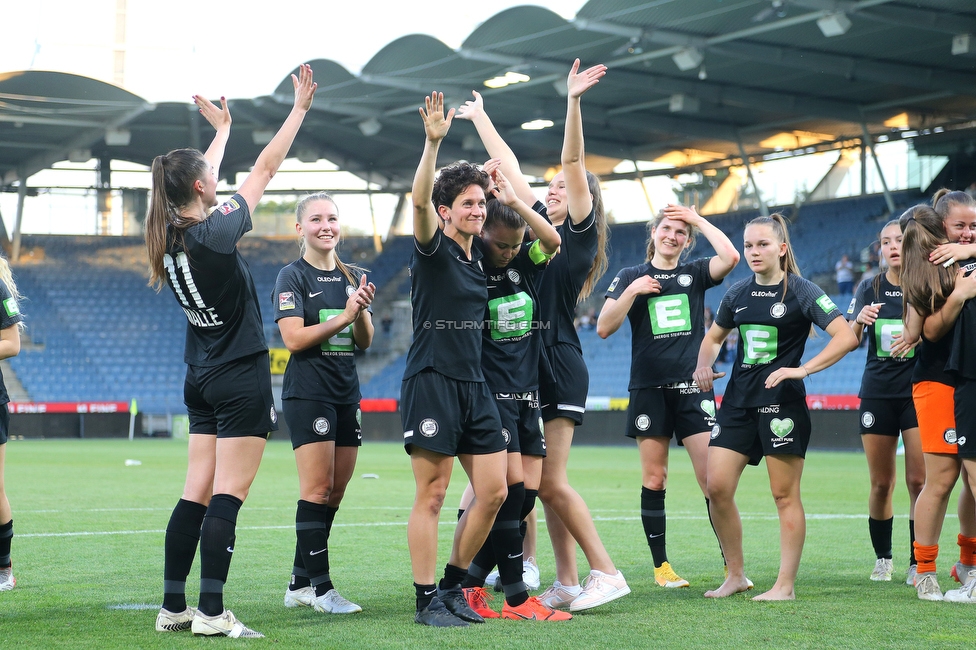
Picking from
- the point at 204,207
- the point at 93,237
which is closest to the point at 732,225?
the point at 93,237

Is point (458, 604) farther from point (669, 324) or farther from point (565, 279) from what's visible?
point (669, 324)

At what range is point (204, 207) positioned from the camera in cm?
460

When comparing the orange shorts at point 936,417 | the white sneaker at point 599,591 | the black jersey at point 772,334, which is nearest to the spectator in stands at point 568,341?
the white sneaker at point 599,591

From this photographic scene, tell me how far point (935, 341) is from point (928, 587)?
1.32 meters

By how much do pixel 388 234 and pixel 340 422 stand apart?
115 feet

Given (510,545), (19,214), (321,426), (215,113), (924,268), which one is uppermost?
(19,214)

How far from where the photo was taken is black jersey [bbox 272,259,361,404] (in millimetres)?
5391

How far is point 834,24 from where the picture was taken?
68.6 feet

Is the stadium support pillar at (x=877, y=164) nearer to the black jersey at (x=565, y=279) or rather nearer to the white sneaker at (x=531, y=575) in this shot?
the white sneaker at (x=531, y=575)

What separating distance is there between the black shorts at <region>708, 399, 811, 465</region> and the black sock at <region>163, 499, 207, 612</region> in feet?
9.42

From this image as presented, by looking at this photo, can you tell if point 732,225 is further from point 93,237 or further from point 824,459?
point 93,237

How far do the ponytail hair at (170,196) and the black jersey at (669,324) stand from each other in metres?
2.75

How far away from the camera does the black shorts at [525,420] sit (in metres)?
4.94

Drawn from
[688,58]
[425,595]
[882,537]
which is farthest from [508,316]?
[688,58]
